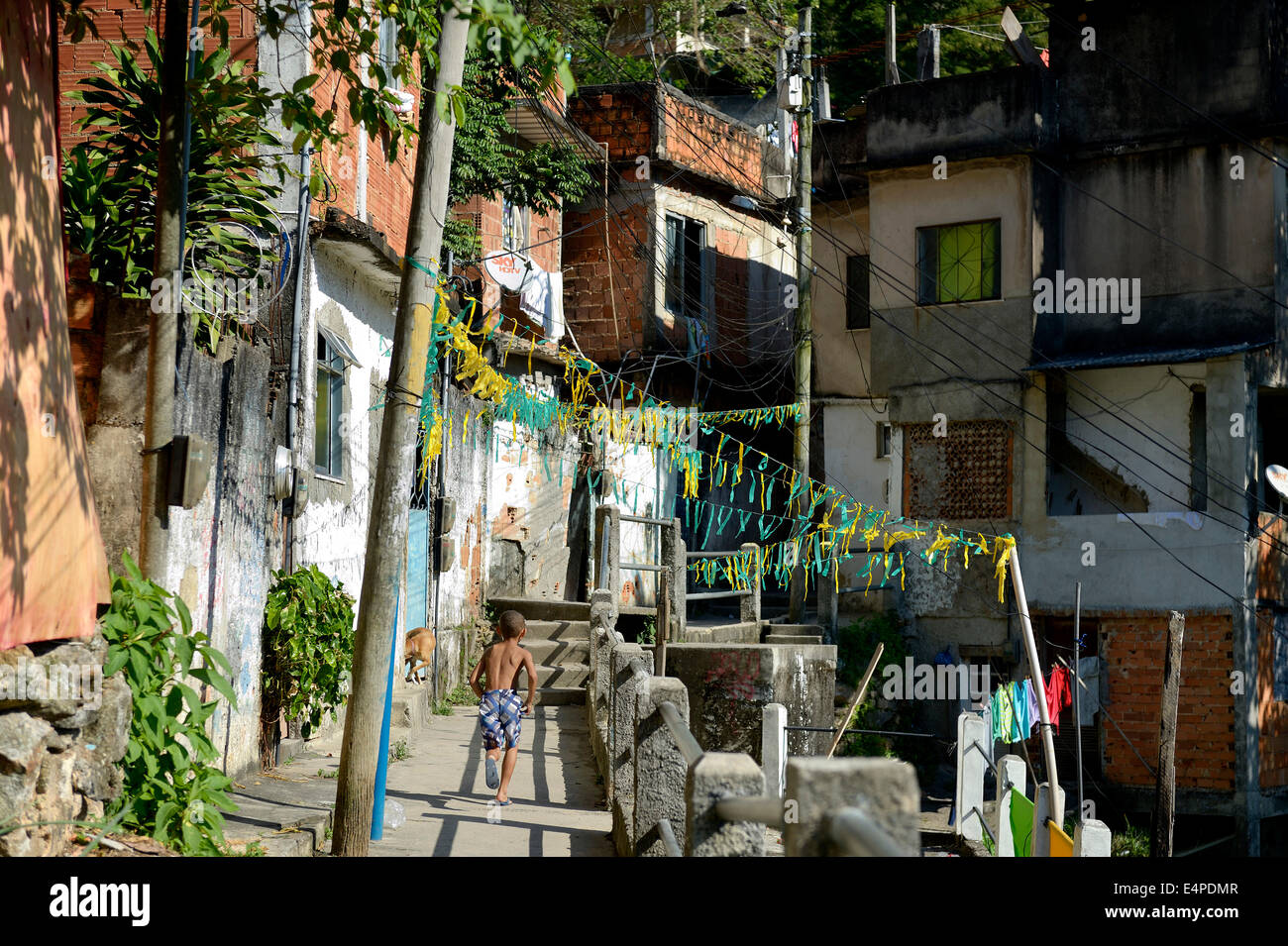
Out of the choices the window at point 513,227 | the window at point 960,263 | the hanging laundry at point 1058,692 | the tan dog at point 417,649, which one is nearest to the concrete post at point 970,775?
the hanging laundry at point 1058,692

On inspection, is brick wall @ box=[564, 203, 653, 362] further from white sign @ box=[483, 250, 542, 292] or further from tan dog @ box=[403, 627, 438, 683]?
tan dog @ box=[403, 627, 438, 683]

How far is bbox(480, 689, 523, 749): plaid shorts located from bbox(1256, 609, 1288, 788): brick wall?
1221cm

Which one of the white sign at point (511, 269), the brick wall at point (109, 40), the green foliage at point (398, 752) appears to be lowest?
the green foliage at point (398, 752)

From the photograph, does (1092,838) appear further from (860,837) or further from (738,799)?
(860,837)

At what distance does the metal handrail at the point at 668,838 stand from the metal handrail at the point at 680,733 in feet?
1.32

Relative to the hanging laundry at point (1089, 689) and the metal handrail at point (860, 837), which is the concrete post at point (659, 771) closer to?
the metal handrail at point (860, 837)

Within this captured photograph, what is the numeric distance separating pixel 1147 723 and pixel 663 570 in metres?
7.79

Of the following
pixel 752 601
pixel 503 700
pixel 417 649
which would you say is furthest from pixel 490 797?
pixel 752 601

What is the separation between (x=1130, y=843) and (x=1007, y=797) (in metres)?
5.05

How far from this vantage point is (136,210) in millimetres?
8695

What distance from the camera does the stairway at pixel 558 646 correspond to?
16219mm
